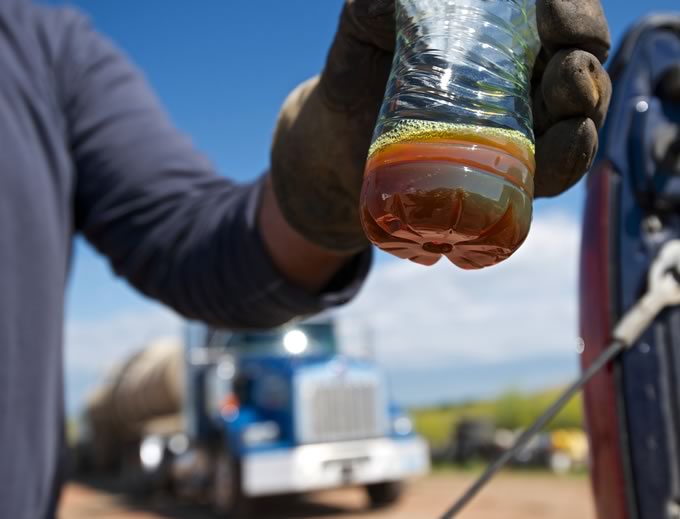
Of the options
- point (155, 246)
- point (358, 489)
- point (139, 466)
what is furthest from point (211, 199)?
point (139, 466)

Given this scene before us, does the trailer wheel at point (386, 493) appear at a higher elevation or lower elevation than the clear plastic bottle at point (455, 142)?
lower

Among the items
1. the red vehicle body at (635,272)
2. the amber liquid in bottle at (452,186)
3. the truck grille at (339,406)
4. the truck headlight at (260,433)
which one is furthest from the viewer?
the truck grille at (339,406)

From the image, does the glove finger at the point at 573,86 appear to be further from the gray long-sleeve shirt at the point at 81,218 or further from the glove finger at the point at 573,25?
the gray long-sleeve shirt at the point at 81,218

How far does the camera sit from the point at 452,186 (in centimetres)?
65

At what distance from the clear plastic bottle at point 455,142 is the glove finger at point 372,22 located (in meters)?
0.08

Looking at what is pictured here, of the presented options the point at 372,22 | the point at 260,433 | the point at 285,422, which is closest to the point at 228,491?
the point at 260,433

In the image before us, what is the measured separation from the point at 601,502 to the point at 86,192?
3.98 ft

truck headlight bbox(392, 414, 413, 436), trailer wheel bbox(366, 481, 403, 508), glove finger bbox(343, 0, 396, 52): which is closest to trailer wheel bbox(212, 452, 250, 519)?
trailer wheel bbox(366, 481, 403, 508)

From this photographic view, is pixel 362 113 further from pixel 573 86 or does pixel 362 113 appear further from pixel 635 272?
pixel 635 272

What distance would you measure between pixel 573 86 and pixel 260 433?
847cm

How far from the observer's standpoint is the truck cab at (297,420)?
341 inches

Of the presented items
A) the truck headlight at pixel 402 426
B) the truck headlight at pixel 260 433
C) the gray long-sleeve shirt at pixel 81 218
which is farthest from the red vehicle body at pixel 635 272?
the truck headlight at pixel 402 426

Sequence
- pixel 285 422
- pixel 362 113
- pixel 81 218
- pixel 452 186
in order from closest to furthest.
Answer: pixel 452 186, pixel 362 113, pixel 81 218, pixel 285 422

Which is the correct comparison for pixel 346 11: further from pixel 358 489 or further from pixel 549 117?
pixel 358 489
